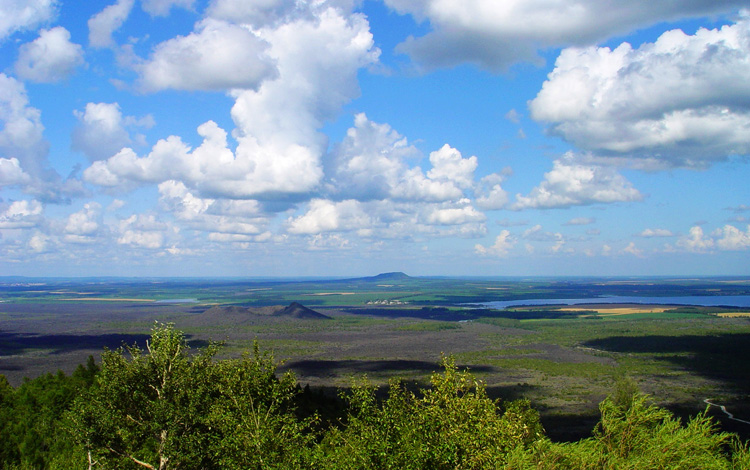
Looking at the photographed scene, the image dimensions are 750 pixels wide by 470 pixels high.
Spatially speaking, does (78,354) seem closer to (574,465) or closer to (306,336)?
(306,336)

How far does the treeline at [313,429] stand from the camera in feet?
54.4

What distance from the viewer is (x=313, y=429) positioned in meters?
22.1

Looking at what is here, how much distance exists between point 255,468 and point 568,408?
195 feet

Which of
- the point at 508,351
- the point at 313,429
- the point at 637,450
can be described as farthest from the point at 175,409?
the point at 508,351

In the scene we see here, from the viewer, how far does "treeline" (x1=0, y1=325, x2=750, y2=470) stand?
→ 54.4 feet

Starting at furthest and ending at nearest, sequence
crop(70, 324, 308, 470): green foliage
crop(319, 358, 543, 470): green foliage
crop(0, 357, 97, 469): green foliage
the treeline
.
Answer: crop(0, 357, 97, 469): green foliage, crop(70, 324, 308, 470): green foliage, the treeline, crop(319, 358, 543, 470): green foliage

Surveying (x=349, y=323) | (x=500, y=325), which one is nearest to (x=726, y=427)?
(x=500, y=325)

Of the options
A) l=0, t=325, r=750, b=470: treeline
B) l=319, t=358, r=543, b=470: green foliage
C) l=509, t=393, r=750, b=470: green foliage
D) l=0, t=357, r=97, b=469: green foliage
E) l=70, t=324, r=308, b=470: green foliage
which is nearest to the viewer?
l=319, t=358, r=543, b=470: green foliage

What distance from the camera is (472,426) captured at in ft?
53.6

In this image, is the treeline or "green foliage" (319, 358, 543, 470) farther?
the treeline

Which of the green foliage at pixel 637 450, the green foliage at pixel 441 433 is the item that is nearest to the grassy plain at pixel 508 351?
the green foliage at pixel 637 450

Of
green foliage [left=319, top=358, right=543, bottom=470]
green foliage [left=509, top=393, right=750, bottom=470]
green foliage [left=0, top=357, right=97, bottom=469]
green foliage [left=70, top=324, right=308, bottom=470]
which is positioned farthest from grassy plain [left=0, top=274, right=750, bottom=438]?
green foliage [left=319, top=358, right=543, bottom=470]

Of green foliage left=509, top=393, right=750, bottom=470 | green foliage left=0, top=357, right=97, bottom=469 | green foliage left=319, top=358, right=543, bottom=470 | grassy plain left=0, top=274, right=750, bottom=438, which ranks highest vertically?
green foliage left=319, top=358, right=543, bottom=470

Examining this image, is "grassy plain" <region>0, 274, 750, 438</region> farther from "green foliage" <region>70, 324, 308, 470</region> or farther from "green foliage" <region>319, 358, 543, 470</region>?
"green foliage" <region>319, 358, 543, 470</region>
